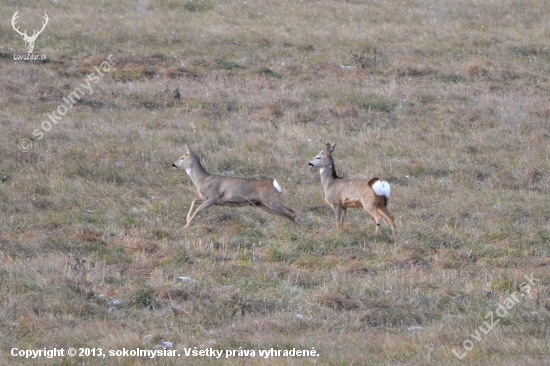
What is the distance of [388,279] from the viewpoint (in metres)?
8.48

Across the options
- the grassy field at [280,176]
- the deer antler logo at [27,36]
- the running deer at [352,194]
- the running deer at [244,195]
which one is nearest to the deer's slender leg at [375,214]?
the running deer at [352,194]

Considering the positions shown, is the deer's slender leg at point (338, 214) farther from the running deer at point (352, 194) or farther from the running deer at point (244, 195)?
the running deer at point (244, 195)

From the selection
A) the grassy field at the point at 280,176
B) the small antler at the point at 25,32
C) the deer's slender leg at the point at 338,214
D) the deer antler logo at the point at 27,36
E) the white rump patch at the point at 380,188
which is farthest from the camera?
the small antler at the point at 25,32

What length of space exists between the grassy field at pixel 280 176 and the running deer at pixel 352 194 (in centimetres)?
29

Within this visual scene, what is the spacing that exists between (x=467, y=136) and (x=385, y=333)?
8.49 m

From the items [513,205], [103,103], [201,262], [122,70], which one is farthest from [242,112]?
[201,262]

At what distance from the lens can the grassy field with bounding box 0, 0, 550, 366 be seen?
7.26 metres

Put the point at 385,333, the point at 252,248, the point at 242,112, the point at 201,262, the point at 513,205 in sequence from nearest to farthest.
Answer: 1. the point at 385,333
2. the point at 201,262
3. the point at 252,248
4. the point at 513,205
5. the point at 242,112

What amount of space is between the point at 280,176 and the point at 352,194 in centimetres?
235

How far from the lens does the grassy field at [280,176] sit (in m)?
7.26

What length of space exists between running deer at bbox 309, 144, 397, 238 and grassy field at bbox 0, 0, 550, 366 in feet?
0.94

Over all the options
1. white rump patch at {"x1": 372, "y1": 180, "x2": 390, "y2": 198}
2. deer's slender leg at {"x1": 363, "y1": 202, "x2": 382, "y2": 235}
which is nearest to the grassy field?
deer's slender leg at {"x1": 363, "y1": 202, "x2": 382, "y2": 235}

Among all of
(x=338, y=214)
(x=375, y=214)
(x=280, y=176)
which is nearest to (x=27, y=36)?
(x=280, y=176)

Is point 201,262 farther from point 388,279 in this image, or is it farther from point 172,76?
point 172,76
